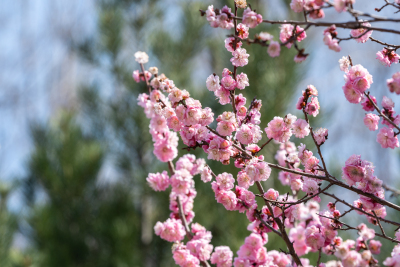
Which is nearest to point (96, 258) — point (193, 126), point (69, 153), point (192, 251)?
point (69, 153)

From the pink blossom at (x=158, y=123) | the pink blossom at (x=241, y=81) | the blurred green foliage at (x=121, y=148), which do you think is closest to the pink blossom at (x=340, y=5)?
the pink blossom at (x=241, y=81)

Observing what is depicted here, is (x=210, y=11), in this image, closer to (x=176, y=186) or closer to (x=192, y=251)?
(x=176, y=186)

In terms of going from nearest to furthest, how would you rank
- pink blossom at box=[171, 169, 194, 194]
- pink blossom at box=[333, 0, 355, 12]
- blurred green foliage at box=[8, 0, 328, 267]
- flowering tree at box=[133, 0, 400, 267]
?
pink blossom at box=[333, 0, 355, 12]
flowering tree at box=[133, 0, 400, 267]
pink blossom at box=[171, 169, 194, 194]
blurred green foliage at box=[8, 0, 328, 267]

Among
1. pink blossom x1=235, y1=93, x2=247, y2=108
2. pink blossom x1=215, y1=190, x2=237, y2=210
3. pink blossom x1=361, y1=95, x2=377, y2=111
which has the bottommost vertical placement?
pink blossom x1=215, y1=190, x2=237, y2=210

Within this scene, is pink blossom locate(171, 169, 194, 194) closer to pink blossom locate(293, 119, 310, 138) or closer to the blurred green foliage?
pink blossom locate(293, 119, 310, 138)

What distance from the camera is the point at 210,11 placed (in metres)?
0.65

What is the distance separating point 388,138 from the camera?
26.7 inches

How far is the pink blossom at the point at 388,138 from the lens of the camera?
2.21ft

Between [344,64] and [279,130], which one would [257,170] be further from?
[344,64]

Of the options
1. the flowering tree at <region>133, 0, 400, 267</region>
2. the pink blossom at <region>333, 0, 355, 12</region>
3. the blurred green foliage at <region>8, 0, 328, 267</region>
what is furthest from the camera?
the blurred green foliage at <region>8, 0, 328, 267</region>

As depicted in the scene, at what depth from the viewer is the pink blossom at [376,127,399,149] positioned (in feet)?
2.21

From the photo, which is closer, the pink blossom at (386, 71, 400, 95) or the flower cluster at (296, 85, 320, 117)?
the pink blossom at (386, 71, 400, 95)

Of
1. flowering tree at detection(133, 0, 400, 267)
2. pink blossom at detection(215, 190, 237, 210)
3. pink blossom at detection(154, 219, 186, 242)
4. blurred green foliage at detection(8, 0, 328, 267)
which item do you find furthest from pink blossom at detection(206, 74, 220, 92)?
blurred green foliage at detection(8, 0, 328, 267)

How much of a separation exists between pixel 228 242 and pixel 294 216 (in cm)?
146
